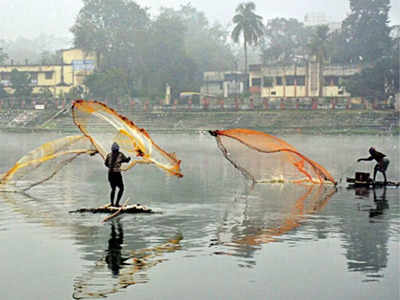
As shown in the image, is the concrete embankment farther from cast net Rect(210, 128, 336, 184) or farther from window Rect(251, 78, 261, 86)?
cast net Rect(210, 128, 336, 184)

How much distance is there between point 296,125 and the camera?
79062 millimetres

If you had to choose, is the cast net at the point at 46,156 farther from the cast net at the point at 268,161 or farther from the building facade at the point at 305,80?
the building facade at the point at 305,80

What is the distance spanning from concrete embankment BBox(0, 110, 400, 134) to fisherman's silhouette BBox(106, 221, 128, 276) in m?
59.7

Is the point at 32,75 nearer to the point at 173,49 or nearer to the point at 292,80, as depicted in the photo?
the point at 173,49

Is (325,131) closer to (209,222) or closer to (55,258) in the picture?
(209,222)

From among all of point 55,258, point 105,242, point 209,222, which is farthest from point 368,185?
point 55,258

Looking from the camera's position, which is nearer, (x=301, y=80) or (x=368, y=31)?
(x=301, y=80)

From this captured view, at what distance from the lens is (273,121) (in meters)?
80.6

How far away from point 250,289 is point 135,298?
6.08 feet

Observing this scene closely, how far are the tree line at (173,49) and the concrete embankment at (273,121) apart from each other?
10.2 meters

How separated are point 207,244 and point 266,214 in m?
4.81

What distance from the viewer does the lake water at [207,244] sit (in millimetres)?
12266

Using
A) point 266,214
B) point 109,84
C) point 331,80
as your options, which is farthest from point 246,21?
point 266,214

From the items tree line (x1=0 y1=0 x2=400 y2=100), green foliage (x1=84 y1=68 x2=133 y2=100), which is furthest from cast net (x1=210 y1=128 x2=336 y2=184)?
green foliage (x1=84 y1=68 x2=133 y2=100)
